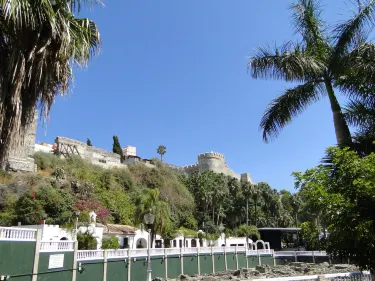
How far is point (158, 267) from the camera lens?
2492 cm

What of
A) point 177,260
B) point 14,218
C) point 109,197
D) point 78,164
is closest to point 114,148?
point 78,164

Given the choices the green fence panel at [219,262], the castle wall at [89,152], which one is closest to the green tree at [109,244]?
the green fence panel at [219,262]

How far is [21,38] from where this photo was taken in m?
5.34

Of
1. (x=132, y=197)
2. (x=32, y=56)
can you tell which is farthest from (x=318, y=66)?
(x=132, y=197)

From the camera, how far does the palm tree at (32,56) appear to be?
5.14 m

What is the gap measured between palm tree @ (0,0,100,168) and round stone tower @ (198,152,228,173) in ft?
220

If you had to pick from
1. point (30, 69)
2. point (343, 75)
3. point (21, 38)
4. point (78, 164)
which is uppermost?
point (78, 164)

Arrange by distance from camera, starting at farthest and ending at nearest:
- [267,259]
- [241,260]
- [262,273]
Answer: [267,259]
[241,260]
[262,273]

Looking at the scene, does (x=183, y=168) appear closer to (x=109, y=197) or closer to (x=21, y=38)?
(x=109, y=197)

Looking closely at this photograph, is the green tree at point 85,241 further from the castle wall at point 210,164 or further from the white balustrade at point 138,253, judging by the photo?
the castle wall at point 210,164

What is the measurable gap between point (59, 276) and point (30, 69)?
45.0 feet

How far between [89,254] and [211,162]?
55.3 meters

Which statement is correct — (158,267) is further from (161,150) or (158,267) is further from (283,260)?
(161,150)

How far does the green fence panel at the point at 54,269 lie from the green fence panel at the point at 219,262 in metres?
18.0
